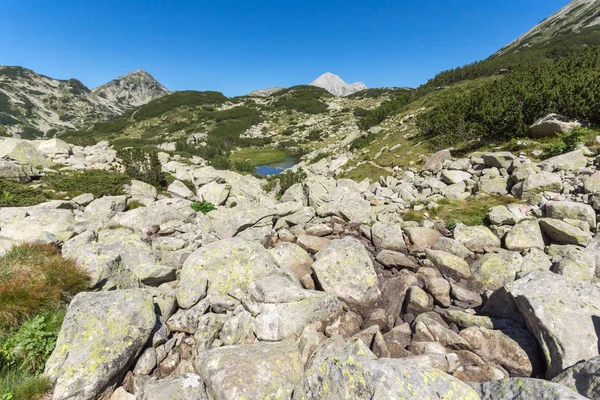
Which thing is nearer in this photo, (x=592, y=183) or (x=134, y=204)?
(x=592, y=183)

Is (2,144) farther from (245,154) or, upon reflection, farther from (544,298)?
(245,154)

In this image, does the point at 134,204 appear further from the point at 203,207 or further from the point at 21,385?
the point at 21,385

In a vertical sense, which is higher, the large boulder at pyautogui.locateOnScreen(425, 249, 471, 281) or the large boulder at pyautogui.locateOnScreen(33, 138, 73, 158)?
the large boulder at pyautogui.locateOnScreen(33, 138, 73, 158)

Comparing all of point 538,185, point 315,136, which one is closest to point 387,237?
point 538,185

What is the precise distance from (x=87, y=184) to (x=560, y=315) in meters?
24.9

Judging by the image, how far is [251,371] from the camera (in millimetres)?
4863

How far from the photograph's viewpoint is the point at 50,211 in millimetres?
11133

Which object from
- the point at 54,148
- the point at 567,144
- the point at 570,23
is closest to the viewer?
the point at 567,144

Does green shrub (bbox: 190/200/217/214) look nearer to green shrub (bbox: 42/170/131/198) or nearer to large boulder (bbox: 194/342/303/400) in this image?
green shrub (bbox: 42/170/131/198)

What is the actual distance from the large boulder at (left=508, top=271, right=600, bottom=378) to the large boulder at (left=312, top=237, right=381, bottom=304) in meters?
3.34

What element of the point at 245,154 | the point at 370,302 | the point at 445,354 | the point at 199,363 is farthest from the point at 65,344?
the point at 245,154

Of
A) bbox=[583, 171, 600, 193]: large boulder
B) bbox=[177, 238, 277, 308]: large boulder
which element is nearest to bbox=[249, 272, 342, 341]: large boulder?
bbox=[177, 238, 277, 308]: large boulder

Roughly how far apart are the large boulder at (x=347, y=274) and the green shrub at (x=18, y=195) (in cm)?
1717

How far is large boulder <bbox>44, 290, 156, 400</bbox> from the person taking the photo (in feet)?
15.4
